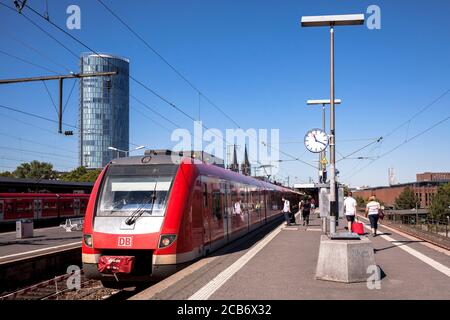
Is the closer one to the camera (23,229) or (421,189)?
(23,229)

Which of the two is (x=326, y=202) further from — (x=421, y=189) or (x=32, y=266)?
(x=421, y=189)

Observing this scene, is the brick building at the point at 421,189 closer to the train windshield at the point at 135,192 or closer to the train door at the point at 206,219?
the train door at the point at 206,219

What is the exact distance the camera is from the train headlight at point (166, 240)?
9.28 metres

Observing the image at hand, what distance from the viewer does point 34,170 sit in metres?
96.6

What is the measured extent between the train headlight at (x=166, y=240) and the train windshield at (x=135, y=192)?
1.65 ft

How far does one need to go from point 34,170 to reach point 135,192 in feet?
310

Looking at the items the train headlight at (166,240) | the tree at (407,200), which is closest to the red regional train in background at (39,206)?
the train headlight at (166,240)

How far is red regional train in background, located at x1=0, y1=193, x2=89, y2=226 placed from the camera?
29.6 m

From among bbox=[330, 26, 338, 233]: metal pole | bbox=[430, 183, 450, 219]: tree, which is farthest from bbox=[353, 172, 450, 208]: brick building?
bbox=[330, 26, 338, 233]: metal pole

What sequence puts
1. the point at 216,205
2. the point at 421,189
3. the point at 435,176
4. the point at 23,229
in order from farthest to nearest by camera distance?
the point at 435,176
the point at 421,189
the point at 23,229
the point at 216,205

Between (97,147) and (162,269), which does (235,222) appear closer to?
(162,269)

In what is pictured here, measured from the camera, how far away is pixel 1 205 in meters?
29.0

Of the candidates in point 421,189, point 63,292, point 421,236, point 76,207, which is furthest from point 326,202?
point 421,189
